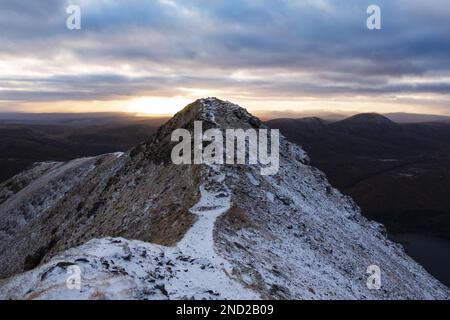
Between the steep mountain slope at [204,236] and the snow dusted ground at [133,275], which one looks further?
the steep mountain slope at [204,236]

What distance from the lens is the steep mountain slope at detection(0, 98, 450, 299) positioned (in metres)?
16.4

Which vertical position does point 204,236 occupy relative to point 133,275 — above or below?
below

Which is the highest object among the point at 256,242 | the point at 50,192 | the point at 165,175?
the point at 165,175

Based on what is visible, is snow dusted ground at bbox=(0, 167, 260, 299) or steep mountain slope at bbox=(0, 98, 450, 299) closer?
snow dusted ground at bbox=(0, 167, 260, 299)

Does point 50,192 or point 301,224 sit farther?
point 50,192

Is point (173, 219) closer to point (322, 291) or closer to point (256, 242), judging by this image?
point (256, 242)

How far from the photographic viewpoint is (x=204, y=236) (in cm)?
2312

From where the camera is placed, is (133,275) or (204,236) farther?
(204,236)

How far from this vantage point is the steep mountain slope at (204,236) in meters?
16.4

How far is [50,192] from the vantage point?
6862 cm
